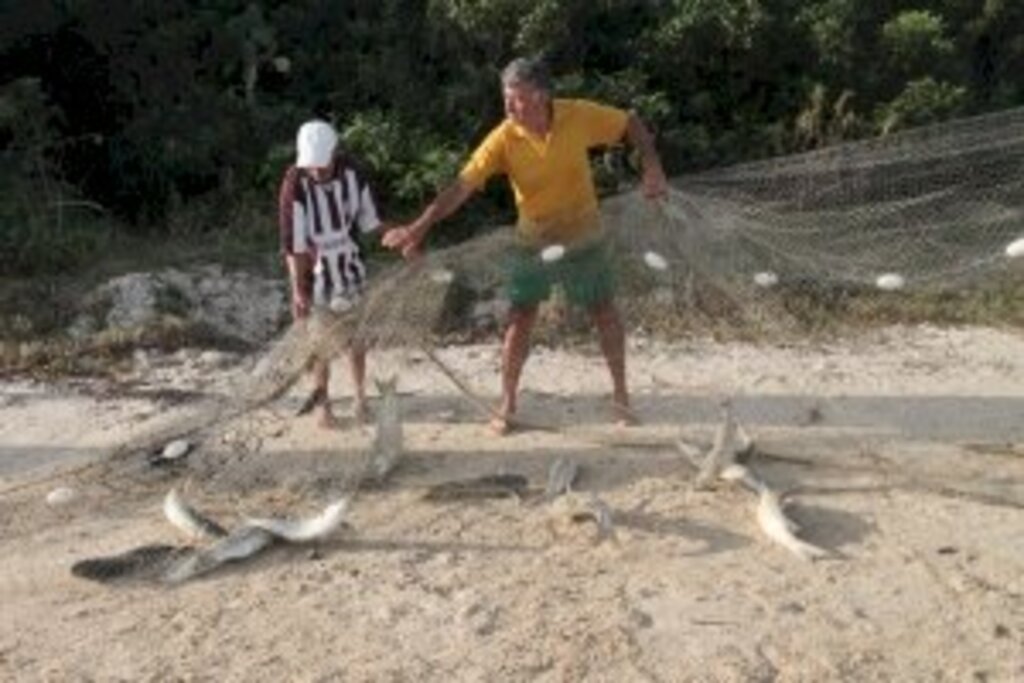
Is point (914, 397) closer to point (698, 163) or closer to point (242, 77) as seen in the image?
point (698, 163)

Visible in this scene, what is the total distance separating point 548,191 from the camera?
8.17 m

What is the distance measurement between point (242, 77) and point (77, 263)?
2.46 metres

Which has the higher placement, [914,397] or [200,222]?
[200,222]

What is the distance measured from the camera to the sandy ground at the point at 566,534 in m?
6.42

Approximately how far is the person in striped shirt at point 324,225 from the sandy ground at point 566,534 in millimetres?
558

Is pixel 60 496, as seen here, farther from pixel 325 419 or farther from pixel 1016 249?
pixel 1016 249

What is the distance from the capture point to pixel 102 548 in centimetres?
749

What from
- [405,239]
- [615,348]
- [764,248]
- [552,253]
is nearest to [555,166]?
[552,253]

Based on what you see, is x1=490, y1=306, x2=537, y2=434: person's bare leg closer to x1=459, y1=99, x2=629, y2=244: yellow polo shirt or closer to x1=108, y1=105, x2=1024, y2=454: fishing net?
x1=108, y1=105, x2=1024, y2=454: fishing net

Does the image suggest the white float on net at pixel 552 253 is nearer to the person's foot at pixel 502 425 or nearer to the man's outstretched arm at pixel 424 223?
the man's outstretched arm at pixel 424 223

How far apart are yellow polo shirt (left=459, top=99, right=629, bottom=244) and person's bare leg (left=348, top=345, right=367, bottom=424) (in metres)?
1.06

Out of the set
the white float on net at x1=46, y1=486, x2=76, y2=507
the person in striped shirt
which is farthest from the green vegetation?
the white float on net at x1=46, y1=486, x2=76, y2=507

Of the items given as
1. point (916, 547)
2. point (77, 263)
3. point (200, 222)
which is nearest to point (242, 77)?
point (200, 222)

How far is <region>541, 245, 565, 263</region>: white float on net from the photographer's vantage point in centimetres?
820
